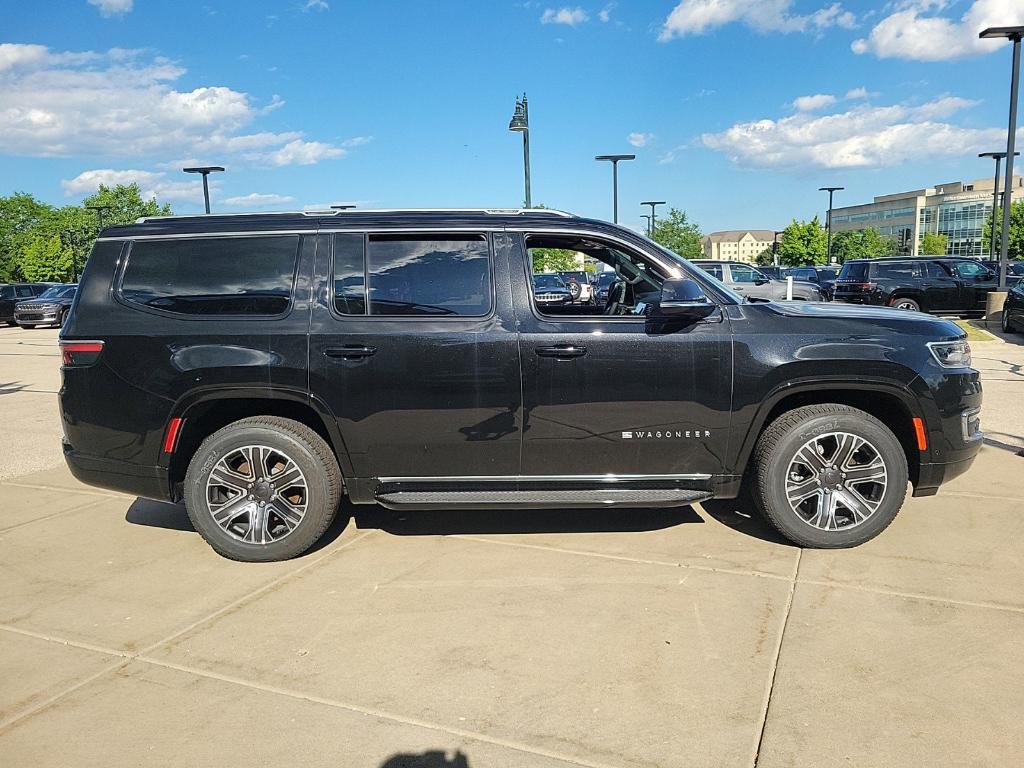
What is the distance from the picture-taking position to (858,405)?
4.62 meters

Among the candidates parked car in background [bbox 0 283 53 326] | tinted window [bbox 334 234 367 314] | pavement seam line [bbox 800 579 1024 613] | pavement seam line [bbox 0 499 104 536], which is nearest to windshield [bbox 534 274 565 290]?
tinted window [bbox 334 234 367 314]

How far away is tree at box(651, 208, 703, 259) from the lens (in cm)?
6109

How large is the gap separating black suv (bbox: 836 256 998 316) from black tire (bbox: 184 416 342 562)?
62.1 feet

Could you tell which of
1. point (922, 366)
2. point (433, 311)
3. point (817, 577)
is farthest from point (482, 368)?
point (922, 366)

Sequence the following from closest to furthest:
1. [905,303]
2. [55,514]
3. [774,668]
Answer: [774,668] < [55,514] < [905,303]

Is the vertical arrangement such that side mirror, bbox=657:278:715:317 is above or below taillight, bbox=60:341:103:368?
above

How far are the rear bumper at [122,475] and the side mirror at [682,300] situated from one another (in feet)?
9.47

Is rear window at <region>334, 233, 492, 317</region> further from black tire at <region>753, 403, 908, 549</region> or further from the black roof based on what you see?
black tire at <region>753, 403, 908, 549</region>

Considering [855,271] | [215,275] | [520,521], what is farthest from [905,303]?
[215,275]

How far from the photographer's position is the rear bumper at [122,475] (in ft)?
14.5

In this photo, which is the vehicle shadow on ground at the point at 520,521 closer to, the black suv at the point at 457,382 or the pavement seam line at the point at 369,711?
the black suv at the point at 457,382

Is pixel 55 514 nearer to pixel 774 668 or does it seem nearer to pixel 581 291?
pixel 581 291

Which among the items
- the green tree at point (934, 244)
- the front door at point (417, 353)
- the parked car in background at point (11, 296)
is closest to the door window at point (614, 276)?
the front door at point (417, 353)

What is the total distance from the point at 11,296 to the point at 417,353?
108 ft
